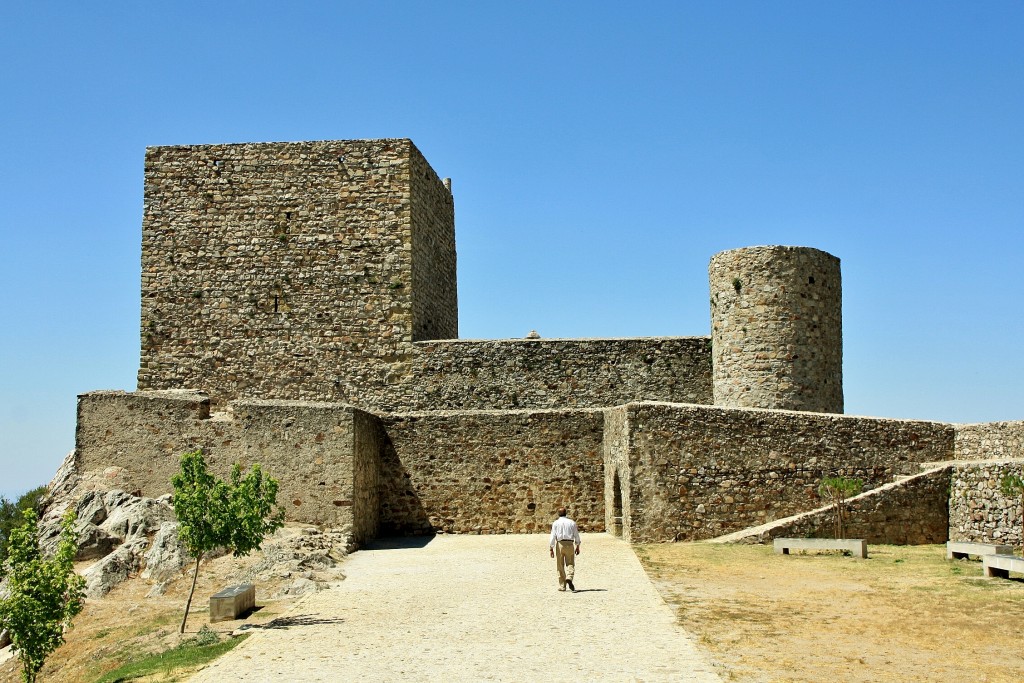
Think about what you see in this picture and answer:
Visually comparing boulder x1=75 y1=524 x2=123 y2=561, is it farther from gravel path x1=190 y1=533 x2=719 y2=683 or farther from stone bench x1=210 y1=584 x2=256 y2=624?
stone bench x1=210 y1=584 x2=256 y2=624

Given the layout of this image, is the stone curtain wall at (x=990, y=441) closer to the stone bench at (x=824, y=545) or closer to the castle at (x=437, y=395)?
the castle at (x=437, y=395)

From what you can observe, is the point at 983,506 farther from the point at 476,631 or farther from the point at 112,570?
the point at 112,570

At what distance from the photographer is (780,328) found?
19.9 metres

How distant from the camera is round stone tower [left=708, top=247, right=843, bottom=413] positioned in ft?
65.3

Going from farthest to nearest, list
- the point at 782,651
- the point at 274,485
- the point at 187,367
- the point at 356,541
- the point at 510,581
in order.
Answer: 1. the point at 187,367
2. the point at 356,541
3. the point at 510,581
4. the point at 274,485
5. the point at 782,651

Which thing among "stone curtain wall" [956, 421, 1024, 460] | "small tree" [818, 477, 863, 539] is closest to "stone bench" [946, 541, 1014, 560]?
"small tree" [818, 477, 863, 539]

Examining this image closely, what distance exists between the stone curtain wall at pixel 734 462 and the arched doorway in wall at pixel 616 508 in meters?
0.82

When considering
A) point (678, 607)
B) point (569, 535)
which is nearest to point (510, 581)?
point (569, 535)

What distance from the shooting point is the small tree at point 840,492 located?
56.4 feet

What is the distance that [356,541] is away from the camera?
18.2 meters

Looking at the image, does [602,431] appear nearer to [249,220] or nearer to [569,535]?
[569,535]

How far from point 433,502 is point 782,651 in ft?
37.1

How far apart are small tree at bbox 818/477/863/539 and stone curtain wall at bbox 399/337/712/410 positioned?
420cm

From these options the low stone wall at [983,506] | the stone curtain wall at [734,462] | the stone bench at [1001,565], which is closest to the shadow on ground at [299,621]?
the stone curtain wall at [734,462]
